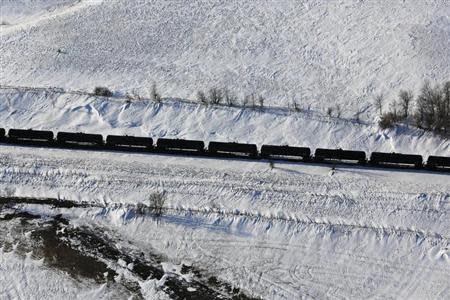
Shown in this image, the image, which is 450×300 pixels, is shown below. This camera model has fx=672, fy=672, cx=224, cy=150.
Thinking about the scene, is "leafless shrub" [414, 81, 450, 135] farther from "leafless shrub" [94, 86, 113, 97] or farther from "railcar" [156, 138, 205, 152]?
"leafless shrub" [94, 86, 113, 97]

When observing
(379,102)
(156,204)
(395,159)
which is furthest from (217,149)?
(379,102)

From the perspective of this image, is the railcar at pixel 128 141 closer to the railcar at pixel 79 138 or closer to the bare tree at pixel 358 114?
the railcar at pixel 79 138

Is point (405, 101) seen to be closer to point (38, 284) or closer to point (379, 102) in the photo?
point (379, 102)

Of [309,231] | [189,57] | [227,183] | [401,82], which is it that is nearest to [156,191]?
[227,183]

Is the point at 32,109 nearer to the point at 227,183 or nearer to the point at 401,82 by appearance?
the point at 227,183

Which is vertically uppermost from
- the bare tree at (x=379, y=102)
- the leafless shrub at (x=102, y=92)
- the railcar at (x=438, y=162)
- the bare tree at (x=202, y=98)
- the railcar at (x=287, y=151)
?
the bare tree at (x=379, y=102)

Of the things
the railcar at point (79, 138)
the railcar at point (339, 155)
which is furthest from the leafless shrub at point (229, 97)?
the railcar at point (79, 138)
